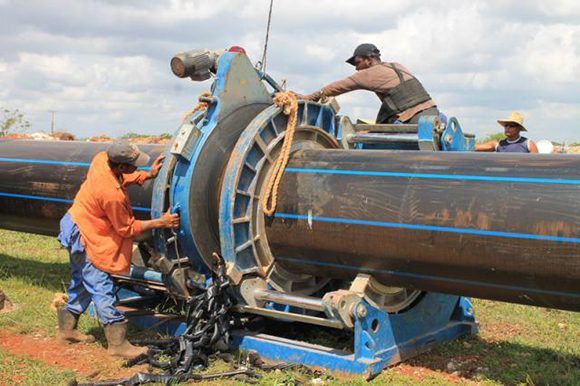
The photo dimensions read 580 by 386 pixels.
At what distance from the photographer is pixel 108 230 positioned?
5.64 m

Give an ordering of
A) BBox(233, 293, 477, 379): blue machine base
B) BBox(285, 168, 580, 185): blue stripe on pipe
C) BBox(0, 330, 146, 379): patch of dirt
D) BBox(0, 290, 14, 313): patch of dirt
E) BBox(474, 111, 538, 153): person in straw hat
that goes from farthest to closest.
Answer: BBox(474, 111, 538, 153): person in straw hat, BBox(0, 290, 14, 313): patch of dirt, BBox(0, 330, 146, 379): patch of dirt, BBox(233, 293, 477, 379): blue machine base, BBox(285, 168, 580, 185): blue stripe on pipe

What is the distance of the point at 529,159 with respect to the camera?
483 cm

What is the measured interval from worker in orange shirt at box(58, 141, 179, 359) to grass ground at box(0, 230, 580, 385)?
40 centimetres

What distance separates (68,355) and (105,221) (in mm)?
1058

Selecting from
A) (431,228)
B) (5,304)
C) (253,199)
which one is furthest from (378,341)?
(5,304)

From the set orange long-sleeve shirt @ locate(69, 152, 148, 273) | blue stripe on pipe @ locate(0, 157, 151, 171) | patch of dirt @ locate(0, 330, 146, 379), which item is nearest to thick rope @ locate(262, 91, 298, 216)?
orange long-sleeve shirt @ locate(69, 152, 148, 273)

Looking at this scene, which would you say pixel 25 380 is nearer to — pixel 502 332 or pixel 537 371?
pixel 537 371

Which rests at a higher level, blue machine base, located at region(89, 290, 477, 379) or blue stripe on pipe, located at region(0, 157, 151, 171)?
blue stripe on pipe, located at region(0, 157, 151, 171)

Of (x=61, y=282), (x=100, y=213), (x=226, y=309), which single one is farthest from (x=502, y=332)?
(x=61, y=282)

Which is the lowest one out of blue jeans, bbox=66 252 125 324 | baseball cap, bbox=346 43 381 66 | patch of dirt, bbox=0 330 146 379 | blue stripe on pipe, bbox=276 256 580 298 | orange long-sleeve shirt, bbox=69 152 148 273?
patch of dirt, bbox=0 330 146 379

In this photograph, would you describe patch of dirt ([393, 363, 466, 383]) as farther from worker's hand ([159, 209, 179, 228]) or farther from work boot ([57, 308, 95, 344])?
work boot ([57, 308, 95, 344])

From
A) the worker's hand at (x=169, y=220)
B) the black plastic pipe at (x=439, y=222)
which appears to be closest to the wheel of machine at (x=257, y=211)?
the black plastic pipe at (x=439, y=222)

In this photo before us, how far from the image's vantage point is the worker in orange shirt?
5488mm

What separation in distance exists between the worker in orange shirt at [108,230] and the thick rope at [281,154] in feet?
2.25
